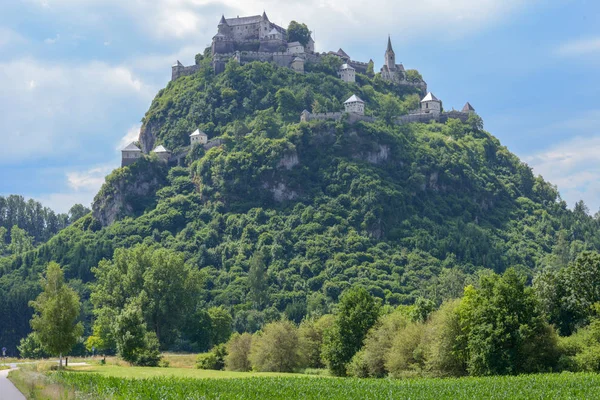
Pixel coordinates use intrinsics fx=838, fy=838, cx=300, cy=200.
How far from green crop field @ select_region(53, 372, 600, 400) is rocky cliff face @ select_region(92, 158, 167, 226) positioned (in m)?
123

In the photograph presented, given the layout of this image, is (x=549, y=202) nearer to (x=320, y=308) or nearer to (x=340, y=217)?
(x=340, y=217)

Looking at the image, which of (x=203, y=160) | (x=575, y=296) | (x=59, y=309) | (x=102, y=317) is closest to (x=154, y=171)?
(x=203, y=160)

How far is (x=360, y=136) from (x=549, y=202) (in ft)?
153

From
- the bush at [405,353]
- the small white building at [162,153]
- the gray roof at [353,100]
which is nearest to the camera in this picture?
the bush at [405,353]

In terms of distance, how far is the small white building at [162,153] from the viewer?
193163 mm

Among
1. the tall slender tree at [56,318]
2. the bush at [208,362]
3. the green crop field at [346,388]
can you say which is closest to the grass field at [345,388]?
the green crop field at [346,388]

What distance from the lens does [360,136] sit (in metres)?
183

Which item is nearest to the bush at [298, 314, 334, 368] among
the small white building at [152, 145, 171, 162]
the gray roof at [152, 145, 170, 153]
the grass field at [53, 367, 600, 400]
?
the grass field at [53, 367, 600, 400]

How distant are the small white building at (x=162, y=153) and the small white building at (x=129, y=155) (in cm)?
588

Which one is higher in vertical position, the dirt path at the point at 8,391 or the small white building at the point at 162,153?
the small white building at the point at 162,153

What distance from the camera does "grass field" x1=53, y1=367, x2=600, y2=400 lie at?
49.1 m

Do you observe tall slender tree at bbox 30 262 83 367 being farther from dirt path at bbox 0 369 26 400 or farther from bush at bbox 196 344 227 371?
dirt path at bbox 0 369 26 400

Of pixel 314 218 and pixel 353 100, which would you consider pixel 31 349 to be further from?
pixel 353 100

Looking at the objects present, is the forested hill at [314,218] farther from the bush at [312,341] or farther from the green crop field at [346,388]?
the green crop field at [346,388]
